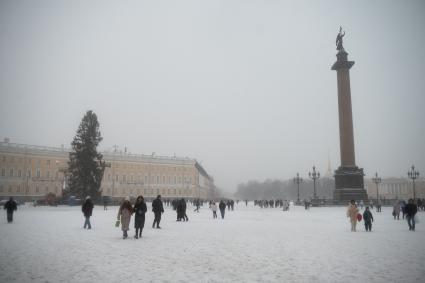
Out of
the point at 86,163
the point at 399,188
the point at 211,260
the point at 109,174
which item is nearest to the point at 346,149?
the point at 86,163

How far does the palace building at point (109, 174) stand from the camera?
71.6m

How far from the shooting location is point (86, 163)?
47750mm

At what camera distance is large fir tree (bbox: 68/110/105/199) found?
4700 centimetres

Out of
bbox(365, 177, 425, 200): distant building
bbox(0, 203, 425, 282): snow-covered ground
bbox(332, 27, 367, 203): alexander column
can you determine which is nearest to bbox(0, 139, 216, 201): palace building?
bbox(332, 27, 367, 203): alexander column

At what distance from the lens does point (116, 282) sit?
21.1 ft

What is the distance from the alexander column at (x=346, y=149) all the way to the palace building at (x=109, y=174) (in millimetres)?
34264

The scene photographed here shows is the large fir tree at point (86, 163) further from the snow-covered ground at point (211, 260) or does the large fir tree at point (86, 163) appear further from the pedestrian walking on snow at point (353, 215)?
the pedestrian walking on snow at point (353, 215)

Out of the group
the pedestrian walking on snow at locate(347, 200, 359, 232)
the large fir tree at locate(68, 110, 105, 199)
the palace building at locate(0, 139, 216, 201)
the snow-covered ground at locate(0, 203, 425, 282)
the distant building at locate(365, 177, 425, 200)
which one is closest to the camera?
the snow-covered ground at locate(0, 203, 425, 282)

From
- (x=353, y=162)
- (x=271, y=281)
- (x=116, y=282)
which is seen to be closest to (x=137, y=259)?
(x=116, y=282)

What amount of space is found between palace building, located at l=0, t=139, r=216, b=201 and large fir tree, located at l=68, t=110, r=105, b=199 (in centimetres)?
868

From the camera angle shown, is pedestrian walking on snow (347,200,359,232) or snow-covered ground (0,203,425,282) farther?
pedestrian walking on snow (347,200,359,232)

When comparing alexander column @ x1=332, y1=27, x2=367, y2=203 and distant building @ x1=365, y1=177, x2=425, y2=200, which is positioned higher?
alexander column @ x1=332, y1=27, x2=367, y2=203

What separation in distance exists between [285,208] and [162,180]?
60605 mm

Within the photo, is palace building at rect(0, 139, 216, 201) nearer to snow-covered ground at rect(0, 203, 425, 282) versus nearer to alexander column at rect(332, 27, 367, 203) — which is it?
alexander column at rect(332, 27, 367, 203)
